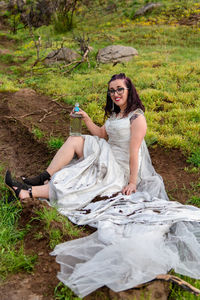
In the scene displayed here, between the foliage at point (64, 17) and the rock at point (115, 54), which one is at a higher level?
the foliage at point (64, 17)

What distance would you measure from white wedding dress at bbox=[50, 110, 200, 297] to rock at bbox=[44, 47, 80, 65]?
6.14 meters

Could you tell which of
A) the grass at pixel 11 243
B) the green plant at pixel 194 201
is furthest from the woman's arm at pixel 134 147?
the grass at pixel 11 243

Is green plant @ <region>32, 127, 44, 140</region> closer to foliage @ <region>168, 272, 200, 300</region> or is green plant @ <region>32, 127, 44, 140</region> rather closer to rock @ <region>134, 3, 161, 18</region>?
foliage @ <region>168, 272, 200, 300</region>

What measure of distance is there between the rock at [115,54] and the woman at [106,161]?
5.72 meters

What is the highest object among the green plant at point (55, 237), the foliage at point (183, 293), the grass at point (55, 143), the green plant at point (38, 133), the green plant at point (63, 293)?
the green plant at point (38, 133)

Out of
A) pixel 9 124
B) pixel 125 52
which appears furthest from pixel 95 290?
pixel 125 52

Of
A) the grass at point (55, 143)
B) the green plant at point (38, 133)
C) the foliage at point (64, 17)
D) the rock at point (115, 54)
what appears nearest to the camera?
the grass at point (55, 143)

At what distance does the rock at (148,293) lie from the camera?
222cm

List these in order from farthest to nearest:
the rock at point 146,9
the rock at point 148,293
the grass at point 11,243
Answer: the rock at point 146,9, the grass at point 11,243, the rock at point 148,293

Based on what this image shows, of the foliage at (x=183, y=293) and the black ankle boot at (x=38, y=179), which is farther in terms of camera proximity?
the black ankle boot at (x=38, y=179)

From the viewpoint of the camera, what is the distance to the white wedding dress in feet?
7.61

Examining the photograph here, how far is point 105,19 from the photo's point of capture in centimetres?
1616

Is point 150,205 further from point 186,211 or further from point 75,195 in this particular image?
point 75,195

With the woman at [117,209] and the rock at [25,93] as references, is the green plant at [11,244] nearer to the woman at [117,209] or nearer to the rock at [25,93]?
the woman at [117,209]
